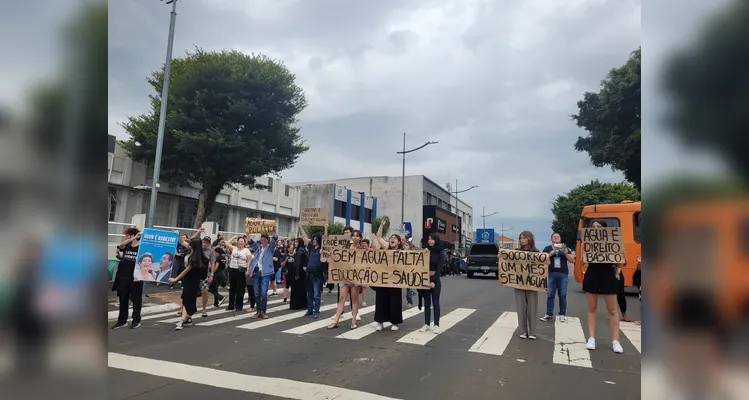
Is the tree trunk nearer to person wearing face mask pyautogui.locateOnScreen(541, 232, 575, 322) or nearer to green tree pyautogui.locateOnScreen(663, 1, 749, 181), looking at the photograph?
person wearing face mask pyautogui.locateOnScreen(541, 232, 575, 322)

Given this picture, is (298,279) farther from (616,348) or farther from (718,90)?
(718,90)

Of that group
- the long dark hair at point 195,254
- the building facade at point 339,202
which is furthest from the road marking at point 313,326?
the building facade at point 339,202

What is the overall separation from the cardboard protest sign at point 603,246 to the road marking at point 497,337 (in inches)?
78.1

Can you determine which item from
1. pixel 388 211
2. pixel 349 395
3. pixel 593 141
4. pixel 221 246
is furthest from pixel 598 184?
pixel 349 395

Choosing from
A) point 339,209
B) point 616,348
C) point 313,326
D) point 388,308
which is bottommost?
point 313,326

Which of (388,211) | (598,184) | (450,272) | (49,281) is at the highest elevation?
(598,184)

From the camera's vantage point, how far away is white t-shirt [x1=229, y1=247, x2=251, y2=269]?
1048 cm

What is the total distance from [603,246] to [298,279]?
7268 millimetres

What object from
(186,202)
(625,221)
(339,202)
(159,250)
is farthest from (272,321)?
(339,202)

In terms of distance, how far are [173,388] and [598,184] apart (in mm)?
57682

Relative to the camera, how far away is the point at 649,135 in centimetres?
137

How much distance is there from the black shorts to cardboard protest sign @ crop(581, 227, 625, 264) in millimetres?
108

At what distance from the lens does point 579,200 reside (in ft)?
170

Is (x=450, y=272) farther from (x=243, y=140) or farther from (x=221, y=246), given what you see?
(x=221, y=246)
